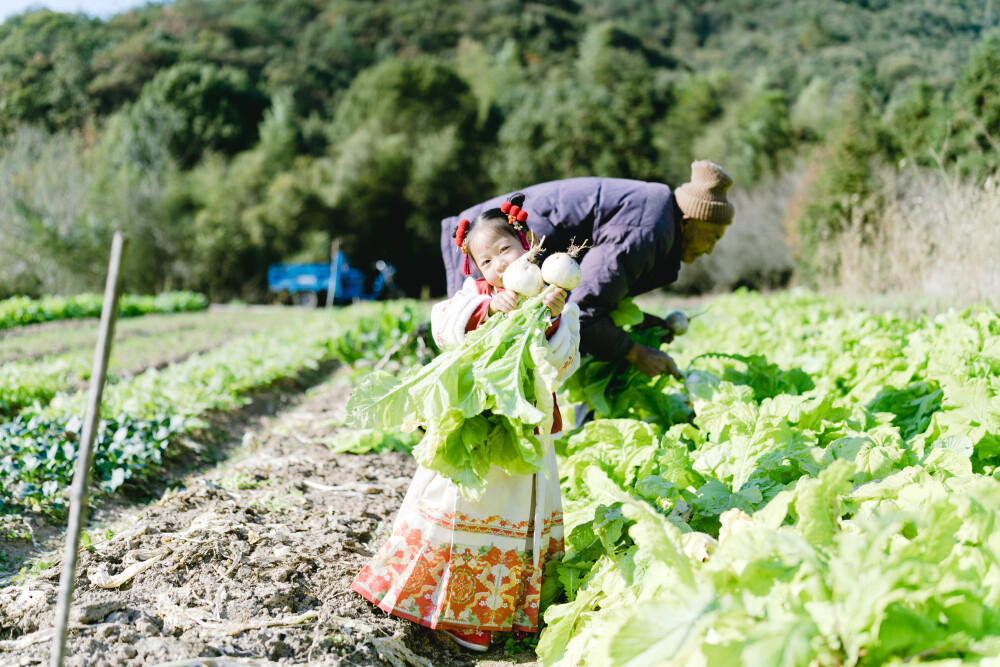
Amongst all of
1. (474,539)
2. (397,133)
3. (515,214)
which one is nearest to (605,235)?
(515,214)

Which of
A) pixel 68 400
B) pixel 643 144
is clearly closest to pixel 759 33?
pixel 643 144

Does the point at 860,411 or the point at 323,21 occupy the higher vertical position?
the point at 323,21

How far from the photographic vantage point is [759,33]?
51562mm

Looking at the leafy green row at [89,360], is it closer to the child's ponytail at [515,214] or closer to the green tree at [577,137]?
the child's ponytail at [515,214]

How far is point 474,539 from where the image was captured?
2.27 m

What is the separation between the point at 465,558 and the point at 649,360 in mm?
1428

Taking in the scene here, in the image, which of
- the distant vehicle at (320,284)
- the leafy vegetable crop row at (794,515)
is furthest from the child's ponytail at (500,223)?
the distant vehicle at (320,284)

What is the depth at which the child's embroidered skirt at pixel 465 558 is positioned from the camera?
2.25 m

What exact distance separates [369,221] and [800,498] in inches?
1091

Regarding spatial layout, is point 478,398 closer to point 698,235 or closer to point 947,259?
point 698,235

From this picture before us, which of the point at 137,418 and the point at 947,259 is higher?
the point at 947,259

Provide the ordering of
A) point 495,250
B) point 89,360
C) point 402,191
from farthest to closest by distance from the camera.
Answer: point 402,191, point 89,360, point 495,250

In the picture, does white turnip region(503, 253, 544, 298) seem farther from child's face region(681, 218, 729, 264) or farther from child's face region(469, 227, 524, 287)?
child's face region(681, 218, 729, 264)

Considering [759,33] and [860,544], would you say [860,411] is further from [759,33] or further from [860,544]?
[759,33]
